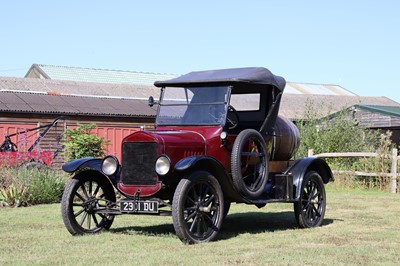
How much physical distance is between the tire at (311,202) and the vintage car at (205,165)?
0.02m

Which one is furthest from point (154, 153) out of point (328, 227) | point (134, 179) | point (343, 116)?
point (343, 116)

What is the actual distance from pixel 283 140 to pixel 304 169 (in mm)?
599

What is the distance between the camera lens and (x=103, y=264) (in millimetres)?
7500

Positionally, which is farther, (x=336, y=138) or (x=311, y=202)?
(x=336, y=138)

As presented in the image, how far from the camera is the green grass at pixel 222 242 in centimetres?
788

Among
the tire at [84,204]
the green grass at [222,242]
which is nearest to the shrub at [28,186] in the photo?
the green grass at [222,242]

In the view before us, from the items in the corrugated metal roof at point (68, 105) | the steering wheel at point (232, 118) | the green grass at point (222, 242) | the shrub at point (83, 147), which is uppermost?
the corrugated metal roof at point (68, 105)

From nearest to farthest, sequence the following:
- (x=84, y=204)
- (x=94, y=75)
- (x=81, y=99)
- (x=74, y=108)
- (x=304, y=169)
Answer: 1. (x=84, y=204)
2. (x=304, y=169)
3. (x=74, y=108)
4. (x=81, y=99)
5. (x=94, y=75)

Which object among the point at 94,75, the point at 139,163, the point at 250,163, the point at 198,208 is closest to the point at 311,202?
the point at 250,163

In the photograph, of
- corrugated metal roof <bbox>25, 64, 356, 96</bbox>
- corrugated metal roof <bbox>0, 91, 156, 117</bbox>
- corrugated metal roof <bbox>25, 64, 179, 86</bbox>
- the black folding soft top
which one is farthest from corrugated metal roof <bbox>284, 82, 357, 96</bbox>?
the black folding soft top

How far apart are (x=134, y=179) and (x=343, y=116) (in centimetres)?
1632

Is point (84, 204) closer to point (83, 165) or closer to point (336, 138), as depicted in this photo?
point (83, 165)

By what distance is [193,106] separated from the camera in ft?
35.3

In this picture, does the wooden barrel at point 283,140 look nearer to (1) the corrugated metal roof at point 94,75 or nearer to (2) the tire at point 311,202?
(2) the tire at point 311,202
